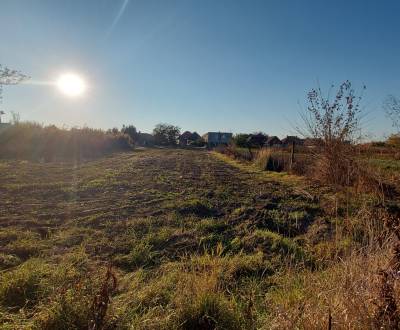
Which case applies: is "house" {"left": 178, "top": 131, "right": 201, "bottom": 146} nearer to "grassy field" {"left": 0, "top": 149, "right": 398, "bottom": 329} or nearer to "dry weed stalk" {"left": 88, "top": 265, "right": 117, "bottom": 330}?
"grassy field" {"left": 0, "top": 149, "right": 398, "bottom": 329}

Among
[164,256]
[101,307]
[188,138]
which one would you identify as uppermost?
[188,138]

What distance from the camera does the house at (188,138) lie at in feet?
238

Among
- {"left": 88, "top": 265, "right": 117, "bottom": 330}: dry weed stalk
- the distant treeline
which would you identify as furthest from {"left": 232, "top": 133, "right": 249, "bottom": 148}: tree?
{"left": 88, "top": 265, "right": 117, "bottom": 330}: dry weed stalk

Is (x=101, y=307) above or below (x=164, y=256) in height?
above

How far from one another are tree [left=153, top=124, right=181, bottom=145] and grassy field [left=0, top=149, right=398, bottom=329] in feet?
191

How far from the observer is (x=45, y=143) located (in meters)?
22.2

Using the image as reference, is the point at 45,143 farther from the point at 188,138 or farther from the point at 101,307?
the point at 188,138

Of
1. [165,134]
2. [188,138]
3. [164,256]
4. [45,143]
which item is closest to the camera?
[164,256]

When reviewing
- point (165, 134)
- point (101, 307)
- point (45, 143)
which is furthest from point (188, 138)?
point (101, 307)

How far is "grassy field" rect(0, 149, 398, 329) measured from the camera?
8.14 feet

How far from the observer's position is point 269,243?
183 inches

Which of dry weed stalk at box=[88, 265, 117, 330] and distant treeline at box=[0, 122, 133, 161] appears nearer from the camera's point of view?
dry weed stalk at box=[88, 265, 117, 330]

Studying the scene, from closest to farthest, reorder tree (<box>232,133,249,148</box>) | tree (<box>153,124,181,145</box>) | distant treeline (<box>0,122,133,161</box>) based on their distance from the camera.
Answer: distant treeline (<box>0,122,133,161</box>) → tree (<box>232,133,249,148</box>) → tree (<box>153,124,181,145</box>)

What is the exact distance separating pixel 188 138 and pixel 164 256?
75059 millimetres
